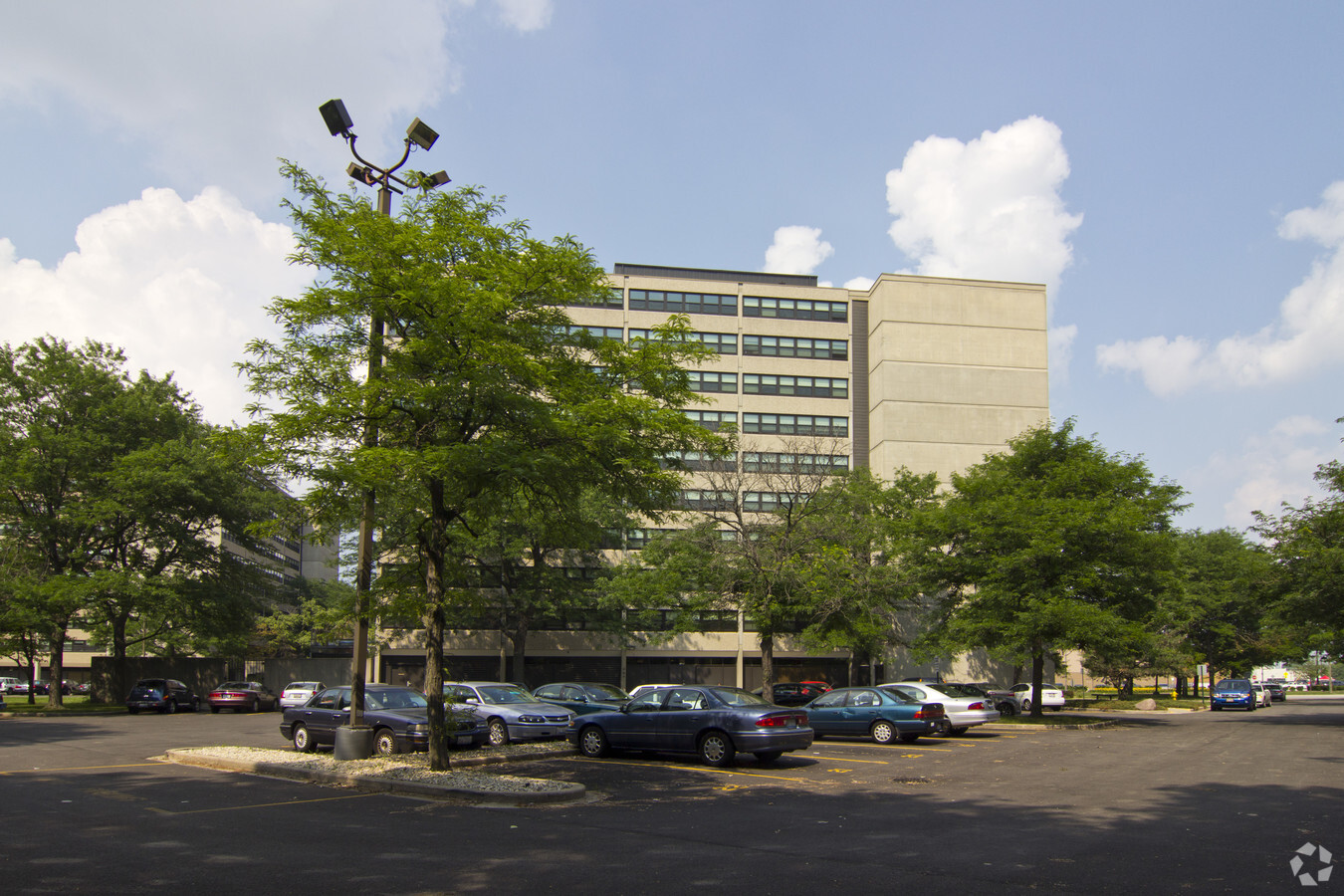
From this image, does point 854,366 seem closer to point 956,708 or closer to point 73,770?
point 956,708

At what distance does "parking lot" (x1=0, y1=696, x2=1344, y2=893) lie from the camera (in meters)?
7.74

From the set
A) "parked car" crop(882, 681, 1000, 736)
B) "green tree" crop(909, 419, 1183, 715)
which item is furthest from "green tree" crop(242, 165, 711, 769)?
"green tree" crop(909, 419, 1183, 715)

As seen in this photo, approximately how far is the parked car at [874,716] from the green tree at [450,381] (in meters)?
11.3

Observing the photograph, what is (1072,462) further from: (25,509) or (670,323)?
(25,509)

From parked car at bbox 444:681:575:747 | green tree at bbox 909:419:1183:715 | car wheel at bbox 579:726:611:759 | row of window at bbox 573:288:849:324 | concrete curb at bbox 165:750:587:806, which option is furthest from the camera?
row of window at bbox 573:288:849:324

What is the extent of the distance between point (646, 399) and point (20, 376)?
37194 millimetres

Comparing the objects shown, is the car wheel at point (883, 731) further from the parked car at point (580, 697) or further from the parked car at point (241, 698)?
the parked car at point (241, 698)

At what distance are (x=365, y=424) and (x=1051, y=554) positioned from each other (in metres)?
25.6

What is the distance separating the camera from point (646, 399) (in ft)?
45.6

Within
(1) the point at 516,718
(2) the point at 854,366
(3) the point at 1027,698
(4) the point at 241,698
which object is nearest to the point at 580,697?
(1) the point at 516,718

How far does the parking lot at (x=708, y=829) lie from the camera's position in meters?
7.74

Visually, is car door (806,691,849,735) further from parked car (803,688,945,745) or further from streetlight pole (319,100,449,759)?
streetlight pole (319,100,449,759)

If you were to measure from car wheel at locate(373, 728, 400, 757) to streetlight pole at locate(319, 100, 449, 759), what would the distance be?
15.3 inches

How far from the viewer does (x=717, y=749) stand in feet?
55.6
